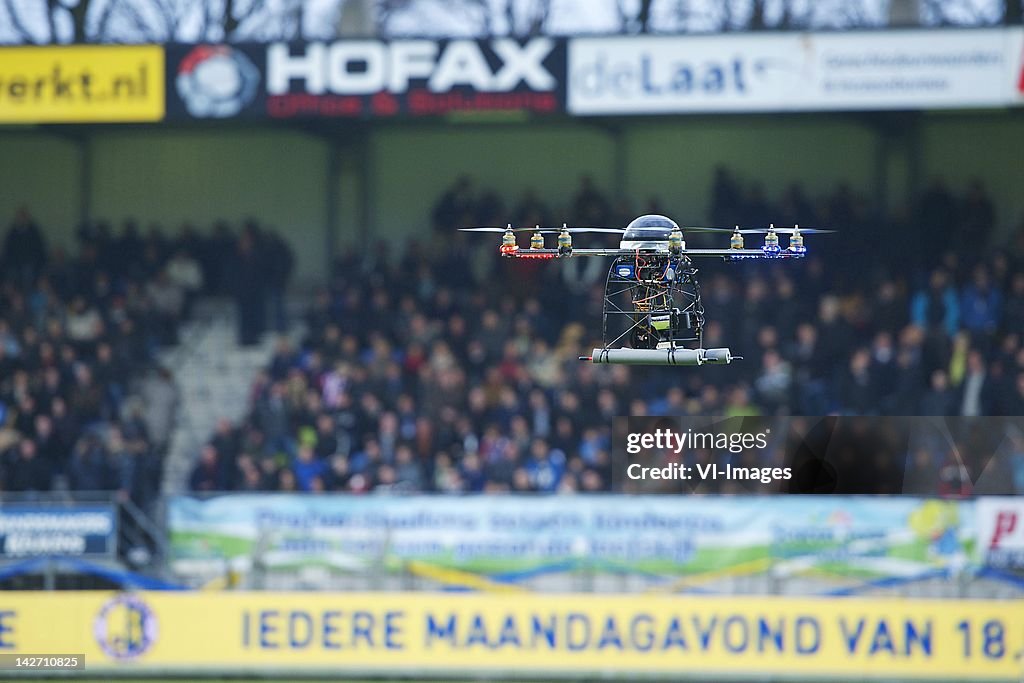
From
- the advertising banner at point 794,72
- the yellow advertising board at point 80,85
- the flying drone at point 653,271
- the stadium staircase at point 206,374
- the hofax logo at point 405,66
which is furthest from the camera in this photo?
the stadium staircase at point 206,374

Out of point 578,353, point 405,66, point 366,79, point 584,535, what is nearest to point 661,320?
point 584,535

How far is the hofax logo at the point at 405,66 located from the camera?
1989 centimetres

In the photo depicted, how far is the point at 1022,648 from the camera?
17.0 meters

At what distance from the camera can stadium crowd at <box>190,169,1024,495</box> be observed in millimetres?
19062

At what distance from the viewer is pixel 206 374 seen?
22.1m

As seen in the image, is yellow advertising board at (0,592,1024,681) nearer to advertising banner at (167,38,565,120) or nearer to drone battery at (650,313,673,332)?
advertising banner at (167,38,565,120)

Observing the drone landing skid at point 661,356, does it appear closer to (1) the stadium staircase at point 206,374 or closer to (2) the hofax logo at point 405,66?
(2) the hofax logo at point 405,66

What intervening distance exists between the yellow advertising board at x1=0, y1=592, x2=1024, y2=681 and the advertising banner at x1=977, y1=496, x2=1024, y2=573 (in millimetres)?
441

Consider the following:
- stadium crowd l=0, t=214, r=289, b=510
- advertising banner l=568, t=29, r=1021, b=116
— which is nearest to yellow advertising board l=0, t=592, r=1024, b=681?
stadium crowd l=0, t=214, r=289, b=510

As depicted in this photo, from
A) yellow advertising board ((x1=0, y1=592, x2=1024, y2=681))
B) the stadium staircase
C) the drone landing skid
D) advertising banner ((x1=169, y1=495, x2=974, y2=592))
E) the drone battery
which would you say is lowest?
yellow advertising board ((x1=0, y1=592, x2=1024, y2=681))

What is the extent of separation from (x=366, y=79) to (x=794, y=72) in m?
5.03

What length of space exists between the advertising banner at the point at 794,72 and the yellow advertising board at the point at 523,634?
5865mm

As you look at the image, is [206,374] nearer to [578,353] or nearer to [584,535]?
[578,353]

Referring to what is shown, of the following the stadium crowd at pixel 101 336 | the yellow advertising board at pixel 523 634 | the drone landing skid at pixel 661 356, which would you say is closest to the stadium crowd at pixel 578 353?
the stadium crowd at pixel 101 336
